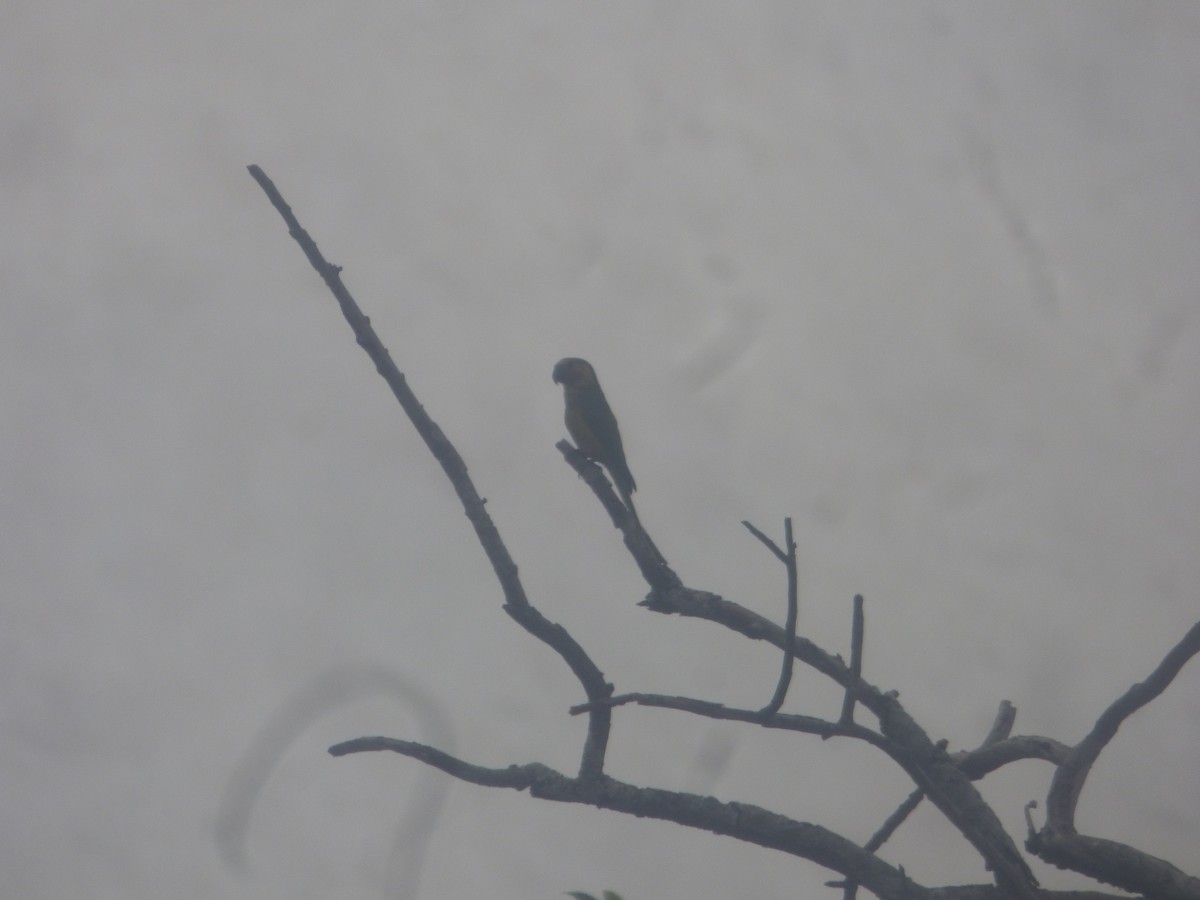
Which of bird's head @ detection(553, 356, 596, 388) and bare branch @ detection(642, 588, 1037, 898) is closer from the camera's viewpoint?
bare branch @ detection(642, 588, 1037, 898)

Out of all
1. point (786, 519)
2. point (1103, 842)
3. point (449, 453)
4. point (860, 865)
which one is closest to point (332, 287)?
point (449, 453)

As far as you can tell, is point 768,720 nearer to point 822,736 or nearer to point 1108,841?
point 822,736

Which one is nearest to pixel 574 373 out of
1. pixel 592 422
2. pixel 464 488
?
pixel 592 422

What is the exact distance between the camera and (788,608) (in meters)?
4.14

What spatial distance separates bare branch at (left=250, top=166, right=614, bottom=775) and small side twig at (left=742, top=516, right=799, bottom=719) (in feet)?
2.86

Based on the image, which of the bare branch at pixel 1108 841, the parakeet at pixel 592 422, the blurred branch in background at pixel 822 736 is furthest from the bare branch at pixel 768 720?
the parakeet at pixel 592 422

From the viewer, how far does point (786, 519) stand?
3854 millimetres

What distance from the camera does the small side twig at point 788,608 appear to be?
12.9 ft

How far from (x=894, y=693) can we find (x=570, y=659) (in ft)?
5.84

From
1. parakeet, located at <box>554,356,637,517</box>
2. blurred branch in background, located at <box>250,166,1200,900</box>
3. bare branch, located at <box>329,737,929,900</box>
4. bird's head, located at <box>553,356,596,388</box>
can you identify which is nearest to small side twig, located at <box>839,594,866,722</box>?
blurred branch in background, located at <box>250,166,1200,900</box>

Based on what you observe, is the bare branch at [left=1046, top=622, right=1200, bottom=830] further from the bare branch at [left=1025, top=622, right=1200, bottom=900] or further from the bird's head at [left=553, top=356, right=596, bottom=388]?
the bird's head at [left=553, top=356, right=596, bottom=388]

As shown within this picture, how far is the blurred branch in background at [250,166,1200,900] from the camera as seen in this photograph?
4.36 metres

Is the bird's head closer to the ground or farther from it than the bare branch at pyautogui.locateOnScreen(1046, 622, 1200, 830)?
farther from it

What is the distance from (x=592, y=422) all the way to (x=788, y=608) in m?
5.97
